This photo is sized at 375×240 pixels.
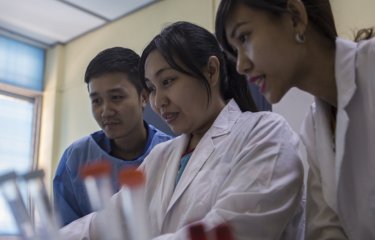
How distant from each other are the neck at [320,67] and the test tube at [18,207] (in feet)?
1.82

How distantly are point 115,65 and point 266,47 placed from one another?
66 centimetres

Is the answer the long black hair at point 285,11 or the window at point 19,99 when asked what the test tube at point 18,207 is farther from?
the window at point 19,99

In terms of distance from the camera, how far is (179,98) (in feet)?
3.17

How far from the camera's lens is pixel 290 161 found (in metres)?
0.78

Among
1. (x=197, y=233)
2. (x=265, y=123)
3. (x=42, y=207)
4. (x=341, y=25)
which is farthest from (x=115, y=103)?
(x=341, y=25)

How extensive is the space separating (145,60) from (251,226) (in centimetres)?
52

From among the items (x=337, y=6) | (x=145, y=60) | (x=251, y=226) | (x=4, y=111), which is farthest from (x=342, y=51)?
(x=4, y=111)

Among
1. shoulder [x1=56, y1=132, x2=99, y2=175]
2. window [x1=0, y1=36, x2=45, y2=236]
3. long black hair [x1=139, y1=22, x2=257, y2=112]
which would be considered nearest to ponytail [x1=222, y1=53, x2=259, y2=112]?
long black hair [x1=139, y1=22, x2=257, y2=112]

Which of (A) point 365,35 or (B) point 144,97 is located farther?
(B) point 144,97

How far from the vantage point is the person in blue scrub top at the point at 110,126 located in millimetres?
1291

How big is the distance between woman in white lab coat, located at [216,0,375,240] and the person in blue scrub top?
21.0 inches

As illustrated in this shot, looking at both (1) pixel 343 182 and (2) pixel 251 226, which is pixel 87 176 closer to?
(2) pixel 251 226

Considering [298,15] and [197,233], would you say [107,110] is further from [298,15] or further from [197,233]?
[197,233]

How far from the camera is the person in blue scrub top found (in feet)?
4.24
